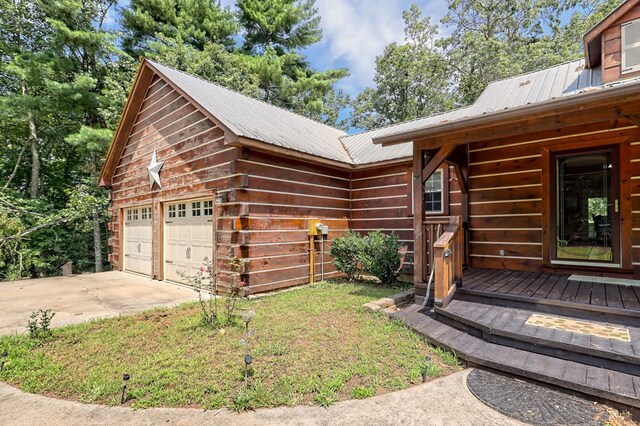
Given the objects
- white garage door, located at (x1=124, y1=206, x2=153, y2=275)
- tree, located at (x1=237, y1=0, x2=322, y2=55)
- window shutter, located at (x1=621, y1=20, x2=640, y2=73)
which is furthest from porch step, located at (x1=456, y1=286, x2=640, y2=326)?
tree, located at (x1=237, y1=0, x2=322, y2=55)

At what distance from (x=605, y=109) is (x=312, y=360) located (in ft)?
13.2

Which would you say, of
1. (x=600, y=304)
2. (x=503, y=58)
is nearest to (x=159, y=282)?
(x=600, y=304)

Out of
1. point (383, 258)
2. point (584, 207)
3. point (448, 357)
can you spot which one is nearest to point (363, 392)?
point (448, 357)

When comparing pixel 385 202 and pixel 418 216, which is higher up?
pixel 385 202

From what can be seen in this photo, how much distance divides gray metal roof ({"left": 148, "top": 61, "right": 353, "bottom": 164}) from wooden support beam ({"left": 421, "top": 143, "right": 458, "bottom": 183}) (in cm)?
293

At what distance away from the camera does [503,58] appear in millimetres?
15188

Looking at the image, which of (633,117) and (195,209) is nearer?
(633,117)

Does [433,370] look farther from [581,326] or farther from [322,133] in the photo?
[322,133]

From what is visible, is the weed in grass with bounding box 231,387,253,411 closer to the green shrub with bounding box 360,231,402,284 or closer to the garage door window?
the green shrub with bounding box 360,231,402,284

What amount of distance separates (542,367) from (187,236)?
6.95 m

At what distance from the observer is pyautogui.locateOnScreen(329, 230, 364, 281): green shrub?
22.1ft

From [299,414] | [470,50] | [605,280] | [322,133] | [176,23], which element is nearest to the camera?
[299,414]

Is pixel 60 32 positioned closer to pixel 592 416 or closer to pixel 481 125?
pixel 481 125

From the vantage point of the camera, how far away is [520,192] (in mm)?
5801
